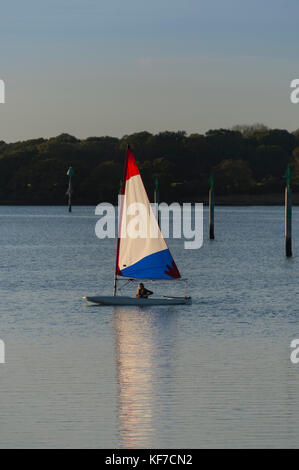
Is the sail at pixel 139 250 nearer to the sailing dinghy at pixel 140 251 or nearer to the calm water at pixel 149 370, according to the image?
the sailing dinghy at pixel 140 251

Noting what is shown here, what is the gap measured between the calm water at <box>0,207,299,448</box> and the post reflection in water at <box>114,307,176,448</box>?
1.4 inches

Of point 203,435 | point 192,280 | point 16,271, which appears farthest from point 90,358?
point 16,271

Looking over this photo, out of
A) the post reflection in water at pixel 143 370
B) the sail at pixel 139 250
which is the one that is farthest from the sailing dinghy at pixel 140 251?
the post reflection in water at pixel 143 370

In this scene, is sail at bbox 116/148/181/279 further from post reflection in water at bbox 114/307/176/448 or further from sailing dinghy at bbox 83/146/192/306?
post reflection in water at bbox 114/307/176/448

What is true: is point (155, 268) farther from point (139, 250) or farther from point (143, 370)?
point (143, 370)

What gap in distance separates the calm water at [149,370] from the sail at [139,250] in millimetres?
1928

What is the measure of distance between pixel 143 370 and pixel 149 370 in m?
0.18

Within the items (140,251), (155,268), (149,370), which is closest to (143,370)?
(149,370)

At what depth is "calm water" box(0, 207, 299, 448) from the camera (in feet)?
68.8

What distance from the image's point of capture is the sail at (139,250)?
152 ft
